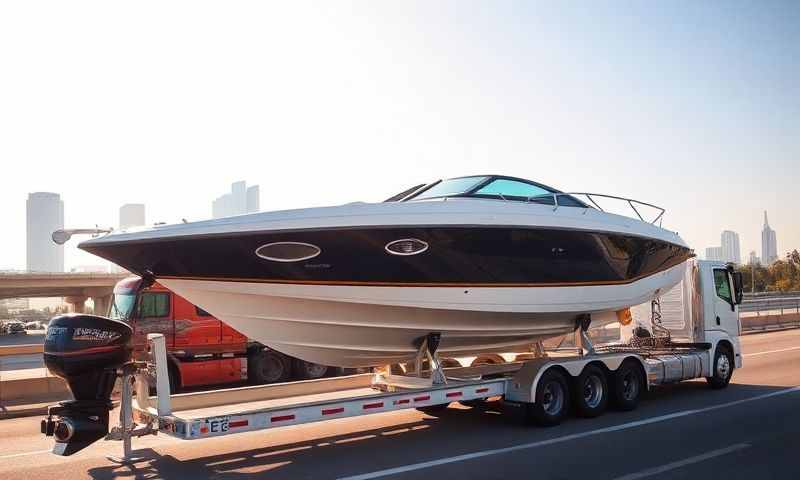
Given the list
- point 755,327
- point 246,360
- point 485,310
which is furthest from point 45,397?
point 755,327

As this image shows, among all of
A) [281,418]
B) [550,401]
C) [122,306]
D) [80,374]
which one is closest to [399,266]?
[281,418]

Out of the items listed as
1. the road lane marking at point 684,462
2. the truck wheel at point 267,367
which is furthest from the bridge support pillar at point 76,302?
the road lane marking at point 684,462

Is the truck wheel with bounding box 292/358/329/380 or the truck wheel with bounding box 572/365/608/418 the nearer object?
the truck wheel with bounding box 572/365/608/418

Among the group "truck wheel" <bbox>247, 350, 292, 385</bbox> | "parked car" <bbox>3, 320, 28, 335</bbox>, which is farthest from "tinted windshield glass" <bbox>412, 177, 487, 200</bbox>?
"parked car" <bbox>3, 320, 28, 335</bbox>

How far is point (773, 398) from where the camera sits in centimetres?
1034

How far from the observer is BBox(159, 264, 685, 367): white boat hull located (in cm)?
738

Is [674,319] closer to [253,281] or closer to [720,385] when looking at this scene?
[720,385]

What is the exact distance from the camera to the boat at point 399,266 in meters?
7.05

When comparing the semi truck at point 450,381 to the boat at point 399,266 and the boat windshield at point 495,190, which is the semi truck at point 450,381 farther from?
the boat windshield at point 495,190

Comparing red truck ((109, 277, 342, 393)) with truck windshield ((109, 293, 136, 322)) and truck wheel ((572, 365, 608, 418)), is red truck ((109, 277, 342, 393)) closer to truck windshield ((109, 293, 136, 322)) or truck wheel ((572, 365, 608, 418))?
truck windshield ((109, 293, 136, 322))

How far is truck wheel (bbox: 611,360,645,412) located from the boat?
0.89 meters

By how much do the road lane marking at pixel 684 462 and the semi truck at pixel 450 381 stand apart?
78.7 inches

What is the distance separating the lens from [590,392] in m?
9.26

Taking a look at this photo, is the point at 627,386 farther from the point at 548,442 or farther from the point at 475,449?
the point at 475,449
